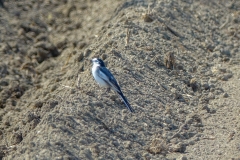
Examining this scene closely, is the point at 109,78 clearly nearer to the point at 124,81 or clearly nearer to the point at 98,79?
the point at 98,79

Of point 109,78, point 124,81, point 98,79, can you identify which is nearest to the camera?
point 109,78

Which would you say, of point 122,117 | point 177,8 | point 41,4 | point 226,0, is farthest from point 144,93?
point 41,4

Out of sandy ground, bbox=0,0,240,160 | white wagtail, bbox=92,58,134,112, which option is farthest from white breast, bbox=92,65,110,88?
sandy ground, bbox=0,0,240,160

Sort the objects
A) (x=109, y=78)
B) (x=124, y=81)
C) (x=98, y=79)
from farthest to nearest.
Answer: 1. (x=124, y=81)
2. (x=98, y=79)
3. (x=109, y=78)

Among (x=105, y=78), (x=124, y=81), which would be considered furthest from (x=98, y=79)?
(x=124, y=81)

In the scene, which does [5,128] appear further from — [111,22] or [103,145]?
[111,22]

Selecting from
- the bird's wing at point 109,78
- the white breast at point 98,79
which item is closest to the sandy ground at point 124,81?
the white breast at point 98,79

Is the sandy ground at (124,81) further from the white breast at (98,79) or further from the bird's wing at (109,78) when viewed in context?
the bird's wing at (109,78)
